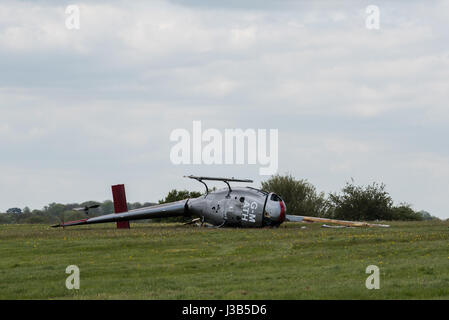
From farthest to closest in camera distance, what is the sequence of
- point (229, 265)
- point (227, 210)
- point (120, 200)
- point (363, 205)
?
point (363, 205) → point (120, 200) → point (227, 210) → point (229, 265)

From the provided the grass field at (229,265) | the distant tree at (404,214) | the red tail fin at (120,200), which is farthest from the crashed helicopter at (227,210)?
the distant tree at (404,214)

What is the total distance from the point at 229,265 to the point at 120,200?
24.7m

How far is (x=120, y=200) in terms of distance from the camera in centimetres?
4978

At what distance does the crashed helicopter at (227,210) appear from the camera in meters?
45.8

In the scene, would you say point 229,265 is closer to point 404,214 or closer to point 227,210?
point 227,210

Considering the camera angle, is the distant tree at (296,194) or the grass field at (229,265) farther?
the distant tree at (296,194)

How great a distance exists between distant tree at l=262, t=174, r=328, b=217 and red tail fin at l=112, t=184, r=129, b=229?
41.7 meters

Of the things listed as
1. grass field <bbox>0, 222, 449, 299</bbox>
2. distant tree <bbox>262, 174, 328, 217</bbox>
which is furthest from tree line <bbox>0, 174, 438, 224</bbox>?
grass field <bbox>0, 222, 449, 299</bbox>

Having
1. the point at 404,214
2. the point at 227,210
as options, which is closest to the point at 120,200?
the point at 227,210

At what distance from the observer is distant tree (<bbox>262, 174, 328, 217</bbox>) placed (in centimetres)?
9006

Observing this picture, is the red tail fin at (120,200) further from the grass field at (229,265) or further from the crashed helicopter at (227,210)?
the grass field at (229,265)

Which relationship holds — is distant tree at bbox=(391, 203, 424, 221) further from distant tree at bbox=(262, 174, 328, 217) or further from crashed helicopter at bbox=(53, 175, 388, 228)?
crashed helicopter at bbox=(53, 175, 388, 228)

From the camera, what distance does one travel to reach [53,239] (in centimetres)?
3784

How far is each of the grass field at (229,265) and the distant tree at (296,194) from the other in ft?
165
